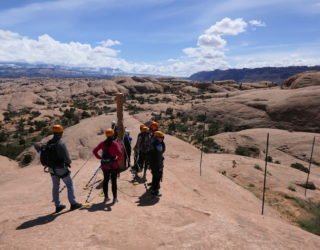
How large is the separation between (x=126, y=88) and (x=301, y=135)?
6169cm

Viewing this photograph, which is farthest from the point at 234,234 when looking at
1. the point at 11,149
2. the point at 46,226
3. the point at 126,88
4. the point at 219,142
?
the point at 126,88

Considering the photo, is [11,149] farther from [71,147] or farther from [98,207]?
[98,207]

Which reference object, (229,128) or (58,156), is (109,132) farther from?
(229,128)

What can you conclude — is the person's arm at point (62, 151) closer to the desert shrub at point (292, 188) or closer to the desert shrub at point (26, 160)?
the desert shrub at point (292, 188)

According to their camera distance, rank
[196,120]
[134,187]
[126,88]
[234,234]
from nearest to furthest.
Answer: [234,234], [134,187], [196,120], [126,88]

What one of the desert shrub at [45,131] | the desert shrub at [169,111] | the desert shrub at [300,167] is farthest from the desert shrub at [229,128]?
the desert shrub at [45,131]

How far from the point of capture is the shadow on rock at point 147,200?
10.8 meters

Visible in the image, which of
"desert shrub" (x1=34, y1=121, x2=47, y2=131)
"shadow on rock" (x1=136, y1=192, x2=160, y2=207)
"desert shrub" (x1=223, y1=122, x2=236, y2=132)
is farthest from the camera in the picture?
"desert shrub" (x1=34, y1=121, x2=47, y2=131)

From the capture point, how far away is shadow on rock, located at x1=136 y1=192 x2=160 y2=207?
10773 millimetres

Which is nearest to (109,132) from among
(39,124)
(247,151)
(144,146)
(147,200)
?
(147,200)

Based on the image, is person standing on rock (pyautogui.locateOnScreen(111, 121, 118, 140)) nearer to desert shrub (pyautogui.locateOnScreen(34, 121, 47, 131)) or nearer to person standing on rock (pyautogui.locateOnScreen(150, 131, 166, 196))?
person standing on rock (pyautogui.locateOnScreen(150, 131, 166, 196))

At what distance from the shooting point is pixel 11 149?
1204 inches

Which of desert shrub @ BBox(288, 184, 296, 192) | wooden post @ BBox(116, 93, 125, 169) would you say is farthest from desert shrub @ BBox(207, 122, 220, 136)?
wooden post @ BBox(116, 93, 125, 169)

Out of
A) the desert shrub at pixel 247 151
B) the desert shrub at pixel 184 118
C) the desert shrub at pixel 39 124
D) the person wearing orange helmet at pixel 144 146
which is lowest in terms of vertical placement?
the desert shrub at pixel 39 124
